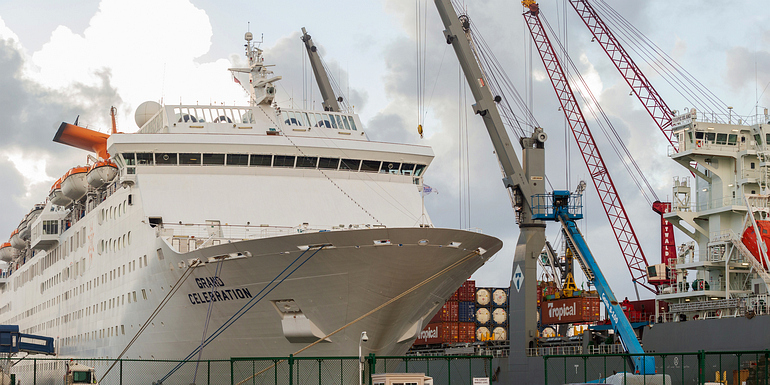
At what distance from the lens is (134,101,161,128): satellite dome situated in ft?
137

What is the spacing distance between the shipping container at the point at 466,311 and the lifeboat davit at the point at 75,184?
34.9 metres

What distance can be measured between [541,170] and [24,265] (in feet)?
123

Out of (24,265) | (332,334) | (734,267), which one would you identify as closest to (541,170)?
(734,267)

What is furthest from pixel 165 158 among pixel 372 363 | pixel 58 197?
pixel 58 197

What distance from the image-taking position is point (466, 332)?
68.4 metres

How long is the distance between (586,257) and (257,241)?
21.8 m

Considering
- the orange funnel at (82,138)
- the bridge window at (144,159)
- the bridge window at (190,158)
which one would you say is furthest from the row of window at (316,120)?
the orange funnel at (82,138)

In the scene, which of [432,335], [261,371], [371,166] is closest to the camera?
[261,371]

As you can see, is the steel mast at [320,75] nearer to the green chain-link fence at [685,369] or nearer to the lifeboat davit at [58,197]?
the lifeboat davit at [58,197]

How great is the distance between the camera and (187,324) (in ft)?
93.7

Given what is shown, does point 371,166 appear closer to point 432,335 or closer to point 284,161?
point 284,161

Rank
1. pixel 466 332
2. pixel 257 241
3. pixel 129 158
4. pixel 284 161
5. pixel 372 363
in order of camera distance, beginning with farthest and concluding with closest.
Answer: pixel 466 332 → pixel 284 161 → pixel 129 158 → pixel 257 241 → pixel 372 363

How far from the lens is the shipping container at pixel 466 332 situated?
67887 mm

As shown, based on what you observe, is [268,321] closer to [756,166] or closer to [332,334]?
[332,334]
